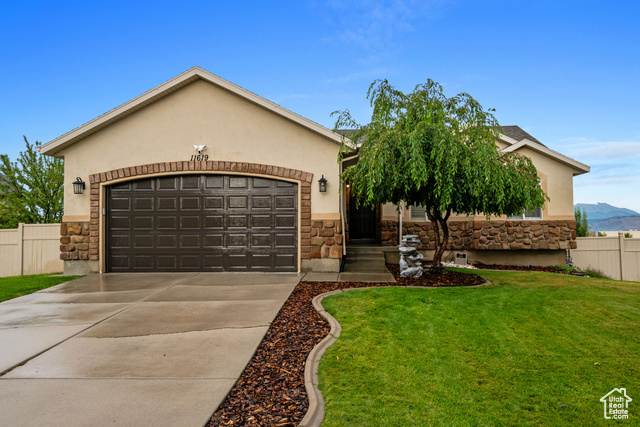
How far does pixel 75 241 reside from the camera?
31.7 feet

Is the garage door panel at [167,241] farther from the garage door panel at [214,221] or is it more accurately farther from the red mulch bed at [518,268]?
the red mulch bed at [518,268]

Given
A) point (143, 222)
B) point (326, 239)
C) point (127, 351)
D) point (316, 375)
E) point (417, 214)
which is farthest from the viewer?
point (417, 214)

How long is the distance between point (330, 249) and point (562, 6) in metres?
11.7

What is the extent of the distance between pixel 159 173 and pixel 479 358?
8.81 m

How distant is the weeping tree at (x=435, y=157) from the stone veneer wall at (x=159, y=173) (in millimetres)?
1670

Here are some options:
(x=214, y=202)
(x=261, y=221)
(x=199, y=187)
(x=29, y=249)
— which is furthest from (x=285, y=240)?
(x=29, y=249)

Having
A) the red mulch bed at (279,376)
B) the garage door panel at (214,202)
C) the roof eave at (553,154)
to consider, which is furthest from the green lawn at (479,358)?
the roof eave at (553,154)

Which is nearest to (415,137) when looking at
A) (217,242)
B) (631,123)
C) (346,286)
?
(346,286)

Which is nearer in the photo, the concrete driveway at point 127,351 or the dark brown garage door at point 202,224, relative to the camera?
the concrete driveway at point 127,351

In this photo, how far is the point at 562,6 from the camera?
1202 cm

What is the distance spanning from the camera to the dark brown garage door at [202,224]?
376 inches

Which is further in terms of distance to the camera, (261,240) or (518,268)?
(518,268)

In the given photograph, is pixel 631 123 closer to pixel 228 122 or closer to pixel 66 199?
pixel 228 122

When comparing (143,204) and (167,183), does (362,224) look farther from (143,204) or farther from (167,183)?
(143,204)
